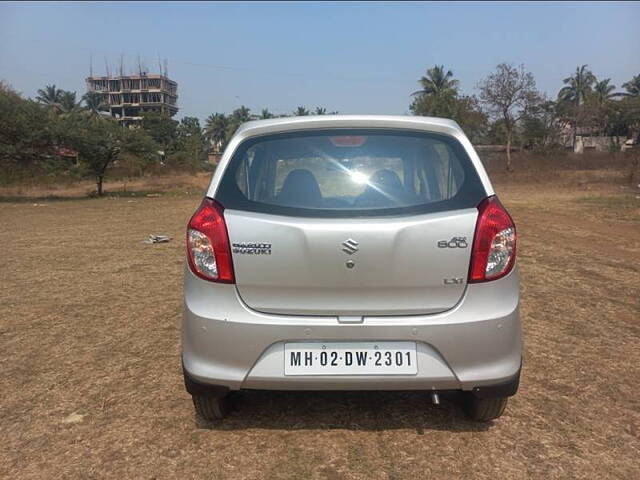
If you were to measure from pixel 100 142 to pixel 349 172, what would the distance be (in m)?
25.4

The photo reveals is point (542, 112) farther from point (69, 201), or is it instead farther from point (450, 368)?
point (450, 368)

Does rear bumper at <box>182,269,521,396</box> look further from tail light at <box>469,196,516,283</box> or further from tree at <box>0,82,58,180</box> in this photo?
tree at <box>0,82,58,180</box>

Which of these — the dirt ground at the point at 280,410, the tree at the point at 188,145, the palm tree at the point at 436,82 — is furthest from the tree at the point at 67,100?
the dirt ground at the point at 280,410

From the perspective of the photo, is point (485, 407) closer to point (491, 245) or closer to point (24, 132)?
point (491, 245)

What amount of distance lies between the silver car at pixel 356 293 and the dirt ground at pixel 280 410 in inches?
14.3

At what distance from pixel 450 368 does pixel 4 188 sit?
2952 centimetres

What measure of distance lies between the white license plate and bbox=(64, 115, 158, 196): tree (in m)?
24.2

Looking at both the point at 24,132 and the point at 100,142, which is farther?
the point at 100,142

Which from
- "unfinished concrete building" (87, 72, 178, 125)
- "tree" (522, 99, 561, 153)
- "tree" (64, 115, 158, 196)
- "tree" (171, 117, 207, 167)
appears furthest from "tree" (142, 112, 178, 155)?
"unfinished concrete building" (87, 72, 178, 125)

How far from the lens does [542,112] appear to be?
123ft

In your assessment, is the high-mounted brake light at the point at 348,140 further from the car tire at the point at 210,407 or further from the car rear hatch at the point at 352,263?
the car tire at the point at 210,407

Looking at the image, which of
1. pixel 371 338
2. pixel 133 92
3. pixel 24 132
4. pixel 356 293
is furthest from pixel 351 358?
pixel 133 92

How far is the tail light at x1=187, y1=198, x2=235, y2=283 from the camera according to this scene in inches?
97.3

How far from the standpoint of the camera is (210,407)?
2.83m
